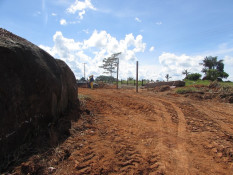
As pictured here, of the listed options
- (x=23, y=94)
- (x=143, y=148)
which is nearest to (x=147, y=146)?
(x=143, y=148)

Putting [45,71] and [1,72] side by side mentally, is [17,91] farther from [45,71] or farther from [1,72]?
[45,71]

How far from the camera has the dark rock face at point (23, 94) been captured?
7.27 feet

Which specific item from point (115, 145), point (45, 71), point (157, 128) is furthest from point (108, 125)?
point (45, 71)

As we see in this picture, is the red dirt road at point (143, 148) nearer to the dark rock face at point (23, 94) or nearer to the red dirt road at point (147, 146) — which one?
the red dirt road at point (147, 146)

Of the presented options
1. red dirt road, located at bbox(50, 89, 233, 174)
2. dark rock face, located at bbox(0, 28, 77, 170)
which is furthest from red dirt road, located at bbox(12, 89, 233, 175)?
dark rock face, located at bbox(0, 28, 77, 170)

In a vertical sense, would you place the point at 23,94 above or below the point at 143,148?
above

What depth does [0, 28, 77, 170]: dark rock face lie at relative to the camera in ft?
7.27

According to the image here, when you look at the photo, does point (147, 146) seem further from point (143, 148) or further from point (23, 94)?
point (23, 94)

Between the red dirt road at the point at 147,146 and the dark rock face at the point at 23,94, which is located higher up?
the dark rock face at the point at 23,94

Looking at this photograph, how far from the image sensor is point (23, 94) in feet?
8.23

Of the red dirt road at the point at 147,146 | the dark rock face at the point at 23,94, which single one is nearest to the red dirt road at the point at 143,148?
the red dirt road at the point at 147,146

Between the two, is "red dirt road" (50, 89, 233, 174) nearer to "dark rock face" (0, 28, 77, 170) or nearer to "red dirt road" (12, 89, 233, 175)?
"red dirt road" (12, 89, 233, 175)

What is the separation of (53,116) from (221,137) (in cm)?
393

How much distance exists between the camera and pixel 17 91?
2.40 metres
